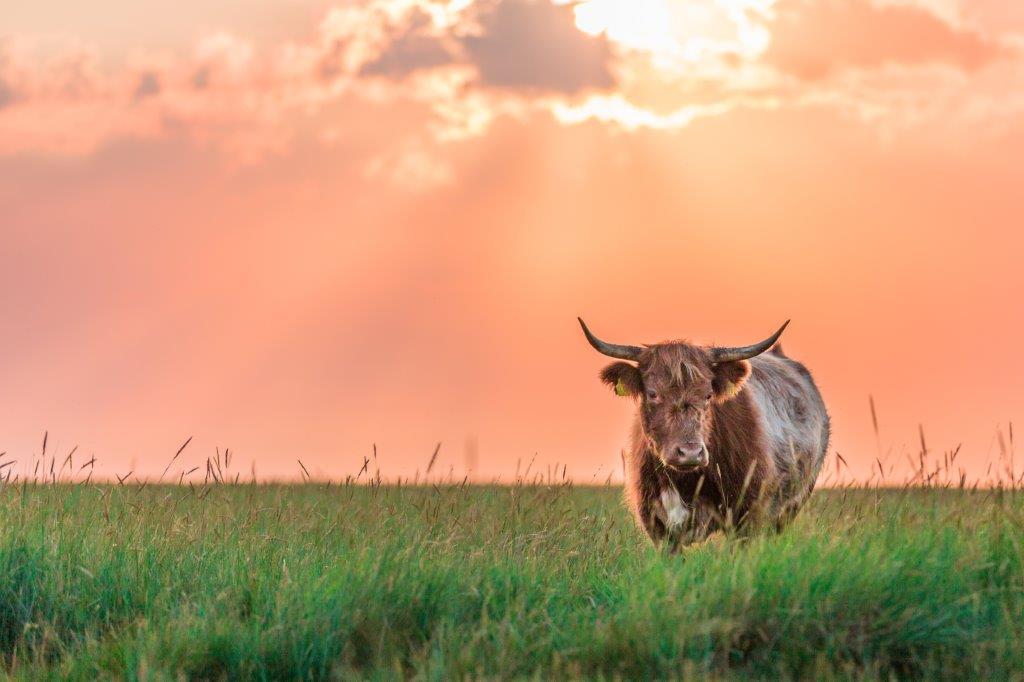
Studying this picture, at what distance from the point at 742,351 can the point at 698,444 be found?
1.46 m

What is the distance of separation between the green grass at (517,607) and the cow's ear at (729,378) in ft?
4.64

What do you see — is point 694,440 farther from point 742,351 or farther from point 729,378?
point 742,351

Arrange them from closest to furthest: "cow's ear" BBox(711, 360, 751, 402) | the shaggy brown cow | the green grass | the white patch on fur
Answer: the green grass < the shaggy brown cow < the white patch on fur < "cow's ear" BBox(711, 360, 751, 402)

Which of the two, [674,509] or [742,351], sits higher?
[742,351]

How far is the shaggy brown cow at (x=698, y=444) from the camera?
905 centimetres

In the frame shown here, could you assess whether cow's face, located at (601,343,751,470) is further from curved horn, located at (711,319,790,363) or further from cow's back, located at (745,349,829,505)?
cow's back, located at (745,349,829,505)

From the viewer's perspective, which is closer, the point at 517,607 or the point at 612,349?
the point at 517,607

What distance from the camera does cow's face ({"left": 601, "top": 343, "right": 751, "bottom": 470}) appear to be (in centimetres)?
884

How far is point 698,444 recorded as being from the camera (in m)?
8.77

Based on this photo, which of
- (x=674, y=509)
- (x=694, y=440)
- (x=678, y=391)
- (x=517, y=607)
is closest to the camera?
(x=517, y=607)

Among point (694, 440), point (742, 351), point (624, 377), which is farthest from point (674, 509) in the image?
point (742, 351)

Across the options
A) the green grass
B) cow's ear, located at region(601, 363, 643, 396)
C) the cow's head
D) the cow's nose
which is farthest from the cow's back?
the green grass

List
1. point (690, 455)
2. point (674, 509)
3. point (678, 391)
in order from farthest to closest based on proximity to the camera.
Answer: point (674, 509) < point (678, 391) < point (690, 455)

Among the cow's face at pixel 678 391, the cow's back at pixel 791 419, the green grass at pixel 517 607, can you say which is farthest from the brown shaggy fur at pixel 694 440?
the green grass at pixel 517 607
